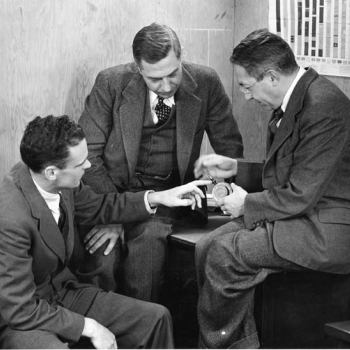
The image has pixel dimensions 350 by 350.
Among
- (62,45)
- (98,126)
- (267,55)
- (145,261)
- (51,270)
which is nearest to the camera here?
(51,270)

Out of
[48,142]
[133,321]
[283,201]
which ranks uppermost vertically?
[48,142]

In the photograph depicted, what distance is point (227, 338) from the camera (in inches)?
135

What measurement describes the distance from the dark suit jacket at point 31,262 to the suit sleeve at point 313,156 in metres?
0.94

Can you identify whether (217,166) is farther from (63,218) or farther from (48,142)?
(48,142)

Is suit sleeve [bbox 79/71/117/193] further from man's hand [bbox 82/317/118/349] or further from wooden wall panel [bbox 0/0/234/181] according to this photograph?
man's hand [bbox 82/317/118/349]

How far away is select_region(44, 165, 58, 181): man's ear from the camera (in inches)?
119

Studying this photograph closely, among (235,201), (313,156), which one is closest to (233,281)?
(235,201)

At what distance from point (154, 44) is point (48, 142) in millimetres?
918

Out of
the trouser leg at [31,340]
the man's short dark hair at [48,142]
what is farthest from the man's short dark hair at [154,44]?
the trouser leg at [31,340]

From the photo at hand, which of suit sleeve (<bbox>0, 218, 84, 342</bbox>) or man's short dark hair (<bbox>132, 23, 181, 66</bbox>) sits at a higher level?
man's short dark hair (<bbox>132, 23, 181, 66</bbox>)

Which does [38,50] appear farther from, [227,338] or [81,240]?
[227,338]

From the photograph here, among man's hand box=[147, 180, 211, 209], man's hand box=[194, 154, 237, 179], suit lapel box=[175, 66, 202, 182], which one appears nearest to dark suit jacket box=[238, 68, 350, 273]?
man's hand box=[147, 180, 211, 209]

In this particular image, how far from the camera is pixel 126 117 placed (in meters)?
3.91

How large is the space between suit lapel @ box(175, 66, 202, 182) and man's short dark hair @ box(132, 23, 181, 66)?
0.27 metres
